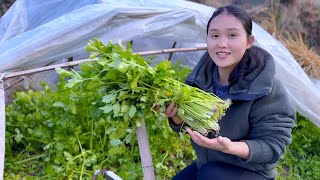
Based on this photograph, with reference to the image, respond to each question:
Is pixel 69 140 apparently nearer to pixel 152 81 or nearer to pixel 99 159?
pixel 99 159

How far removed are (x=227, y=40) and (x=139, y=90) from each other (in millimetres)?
428

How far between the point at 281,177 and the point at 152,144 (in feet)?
2.81

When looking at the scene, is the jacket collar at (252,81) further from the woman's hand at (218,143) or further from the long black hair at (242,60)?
the woman's hand at (218,143)

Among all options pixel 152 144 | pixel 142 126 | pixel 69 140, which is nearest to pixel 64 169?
pixel 69 140

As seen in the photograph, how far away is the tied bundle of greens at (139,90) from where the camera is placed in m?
1.74

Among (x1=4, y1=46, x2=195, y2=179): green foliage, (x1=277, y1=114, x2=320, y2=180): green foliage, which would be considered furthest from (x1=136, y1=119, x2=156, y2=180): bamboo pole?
(x1=277, y1=114, x2=320, y2=180): green foliage

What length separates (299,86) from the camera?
3365 millimetres

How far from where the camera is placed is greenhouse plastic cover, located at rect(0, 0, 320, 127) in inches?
110

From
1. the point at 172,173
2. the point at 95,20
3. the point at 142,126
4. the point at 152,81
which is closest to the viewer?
the point at 152,81

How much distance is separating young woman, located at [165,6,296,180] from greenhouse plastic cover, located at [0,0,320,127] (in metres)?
1.07

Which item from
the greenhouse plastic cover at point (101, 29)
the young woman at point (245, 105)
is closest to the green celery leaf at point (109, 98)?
the young woman at point (245, 105)

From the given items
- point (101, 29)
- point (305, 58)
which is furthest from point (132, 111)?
point (305, 58)

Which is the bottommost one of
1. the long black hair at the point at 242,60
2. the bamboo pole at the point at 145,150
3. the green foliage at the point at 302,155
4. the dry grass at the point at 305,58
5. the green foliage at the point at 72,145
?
the green foliage at the point at 302,155

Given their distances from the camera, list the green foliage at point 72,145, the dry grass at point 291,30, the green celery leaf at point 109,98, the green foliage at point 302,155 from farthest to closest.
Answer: the dry grass at point 291,30
the green foliage at point 302,155
the green foliage at point 72,145
the green celery leaf at point 109,98
